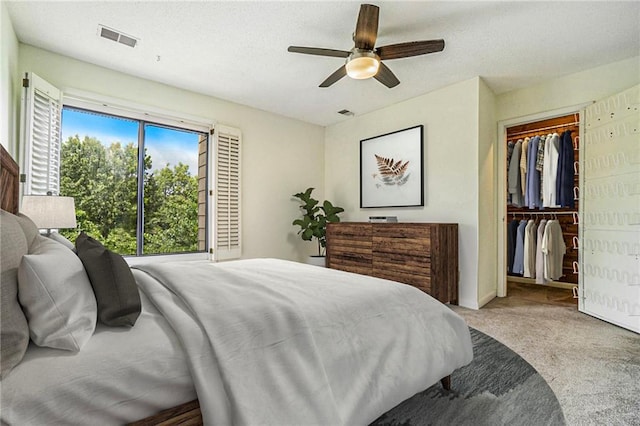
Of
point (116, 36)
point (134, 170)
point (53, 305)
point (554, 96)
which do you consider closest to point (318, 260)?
point (134, 170)

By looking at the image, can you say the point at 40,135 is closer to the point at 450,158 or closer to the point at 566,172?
the point at 450,158

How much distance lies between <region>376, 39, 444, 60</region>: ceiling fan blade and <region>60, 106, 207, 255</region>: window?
2.78 metres

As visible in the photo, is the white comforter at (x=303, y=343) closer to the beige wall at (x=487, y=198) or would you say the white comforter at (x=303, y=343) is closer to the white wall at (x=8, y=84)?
the white wall at (x=8, y=84)

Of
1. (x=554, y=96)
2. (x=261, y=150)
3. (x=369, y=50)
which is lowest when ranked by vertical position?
(x=261, y=150)

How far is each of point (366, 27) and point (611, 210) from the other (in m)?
3.02

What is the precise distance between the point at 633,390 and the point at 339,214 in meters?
3.88

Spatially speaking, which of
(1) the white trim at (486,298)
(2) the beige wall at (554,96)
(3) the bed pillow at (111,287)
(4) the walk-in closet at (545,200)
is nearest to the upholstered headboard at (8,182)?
(3) the bed pillow at (111,287)

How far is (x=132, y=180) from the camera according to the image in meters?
3.72

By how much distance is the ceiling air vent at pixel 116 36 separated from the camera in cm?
264

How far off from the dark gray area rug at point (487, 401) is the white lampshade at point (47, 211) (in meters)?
2.55

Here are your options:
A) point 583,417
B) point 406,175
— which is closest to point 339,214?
point 406,175

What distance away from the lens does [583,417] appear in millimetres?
1576

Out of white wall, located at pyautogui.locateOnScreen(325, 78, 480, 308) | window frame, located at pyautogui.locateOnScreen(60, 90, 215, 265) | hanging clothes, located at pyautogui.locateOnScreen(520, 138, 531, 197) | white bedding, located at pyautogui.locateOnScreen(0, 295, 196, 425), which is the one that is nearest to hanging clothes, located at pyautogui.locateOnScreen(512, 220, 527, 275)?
hanging clothes, located at pyautogui.locateOnScreen(520, 138, 531, 197)

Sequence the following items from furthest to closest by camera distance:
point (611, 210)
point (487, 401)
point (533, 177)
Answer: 1. point (533, 177)
2. point (611, 210)
3. point (487, 401)
